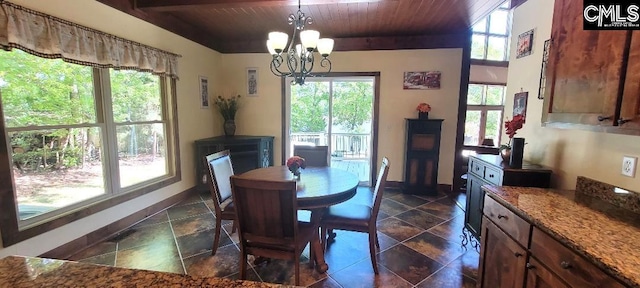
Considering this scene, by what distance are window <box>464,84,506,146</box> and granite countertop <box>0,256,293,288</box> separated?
8654 millimetres

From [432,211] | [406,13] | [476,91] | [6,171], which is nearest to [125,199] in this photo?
[6,171]

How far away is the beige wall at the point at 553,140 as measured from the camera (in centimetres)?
160

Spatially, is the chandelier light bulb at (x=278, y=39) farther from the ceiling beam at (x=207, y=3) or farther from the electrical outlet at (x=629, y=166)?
the electrical outlet at (x=629, y=166)

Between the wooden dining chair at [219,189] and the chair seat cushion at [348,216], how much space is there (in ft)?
2.71

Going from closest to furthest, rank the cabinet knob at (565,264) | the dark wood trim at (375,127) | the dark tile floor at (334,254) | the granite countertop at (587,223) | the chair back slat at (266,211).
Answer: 1. the granite countertop at (587,223)
2. the cabinet knob at (565,264)
3. the chair back slat at (266,211)
4. the dark tile floor at (334,254)
5. the dark wood trim at (375,127)

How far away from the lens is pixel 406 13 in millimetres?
3451

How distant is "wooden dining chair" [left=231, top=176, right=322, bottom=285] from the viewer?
5.73ft

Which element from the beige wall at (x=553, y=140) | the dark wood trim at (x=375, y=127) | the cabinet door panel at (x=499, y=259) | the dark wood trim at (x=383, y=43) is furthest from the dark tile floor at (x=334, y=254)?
the dark wood trim at (x=383, y=43)

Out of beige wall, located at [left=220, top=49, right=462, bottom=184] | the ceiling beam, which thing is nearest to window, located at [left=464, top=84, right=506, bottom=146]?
beige wall, located at [left=220, top=49, right=462, bottom=184]

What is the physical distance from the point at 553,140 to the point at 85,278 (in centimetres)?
289

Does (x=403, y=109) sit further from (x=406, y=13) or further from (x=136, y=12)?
(x=136, y=12)

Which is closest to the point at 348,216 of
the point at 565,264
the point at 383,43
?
the point at 565,264

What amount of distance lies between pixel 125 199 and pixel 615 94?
4.00m

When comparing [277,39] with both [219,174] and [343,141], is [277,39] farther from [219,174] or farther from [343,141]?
[343,141]
